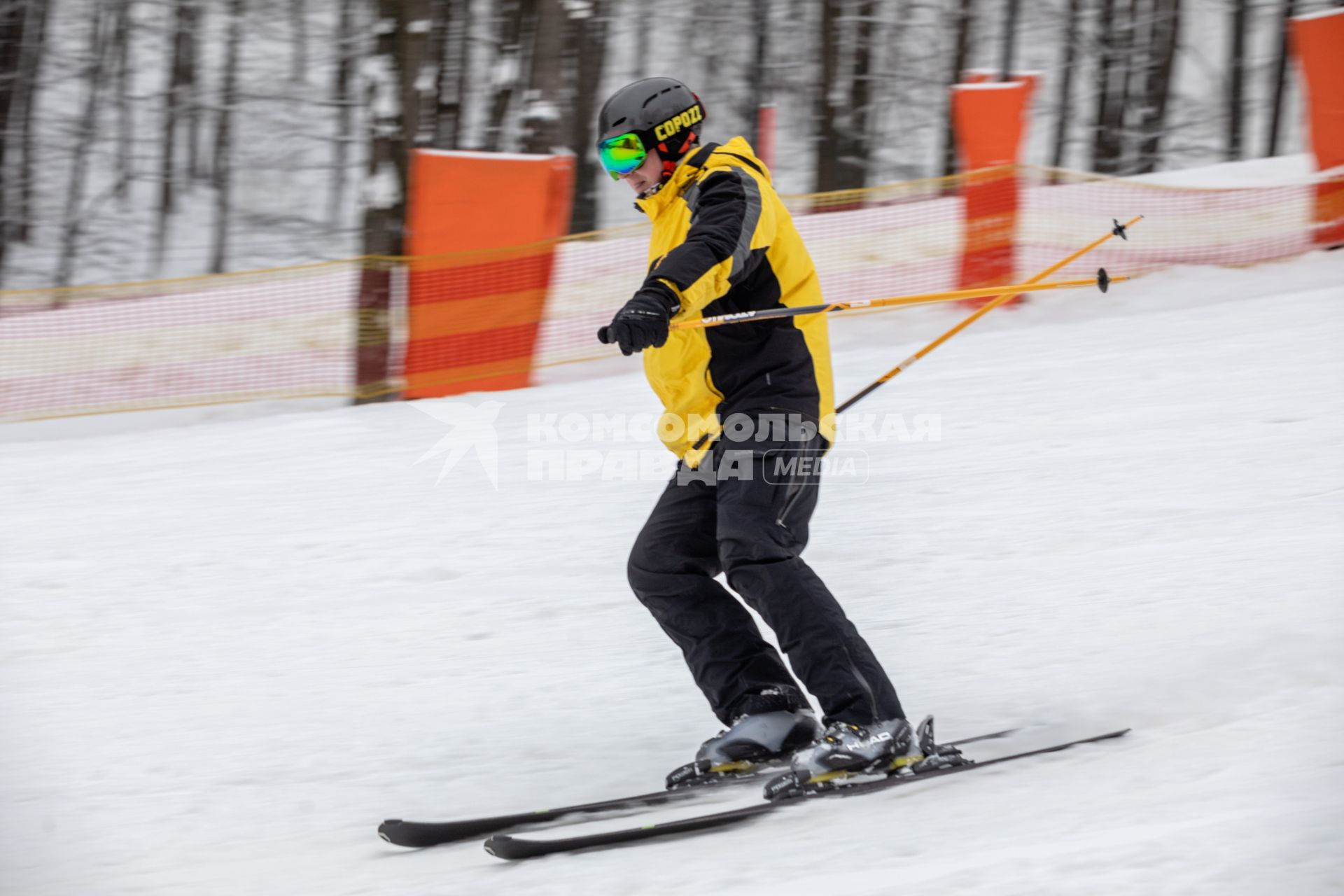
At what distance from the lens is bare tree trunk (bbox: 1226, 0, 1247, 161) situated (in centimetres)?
Answer: 1806

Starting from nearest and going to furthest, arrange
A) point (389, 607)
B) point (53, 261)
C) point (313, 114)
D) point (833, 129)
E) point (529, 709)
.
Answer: point (529, 709) → point (389, 607) → point (833, 129) → point (53, 261) → point (313, 114)

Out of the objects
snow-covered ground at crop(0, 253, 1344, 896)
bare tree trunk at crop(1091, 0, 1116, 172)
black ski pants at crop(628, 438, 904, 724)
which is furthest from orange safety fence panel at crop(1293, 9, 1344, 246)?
bare tree trunk at crop(1091, 0, 1116, 172)

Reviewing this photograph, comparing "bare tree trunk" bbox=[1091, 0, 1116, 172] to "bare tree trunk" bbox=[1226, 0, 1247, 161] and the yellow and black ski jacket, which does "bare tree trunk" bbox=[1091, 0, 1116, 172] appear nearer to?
"bare tree trunk" bbox=[1226, 0, 1247, 161]

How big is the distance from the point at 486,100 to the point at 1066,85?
906 centimetres

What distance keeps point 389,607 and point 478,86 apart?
→ 17310mm

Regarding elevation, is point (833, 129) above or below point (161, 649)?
A: above

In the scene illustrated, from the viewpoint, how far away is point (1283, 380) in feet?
21.6

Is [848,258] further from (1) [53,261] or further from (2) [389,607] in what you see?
(1) [53,261]

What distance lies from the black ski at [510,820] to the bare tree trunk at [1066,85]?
17.0 metres

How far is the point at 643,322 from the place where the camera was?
2.75m

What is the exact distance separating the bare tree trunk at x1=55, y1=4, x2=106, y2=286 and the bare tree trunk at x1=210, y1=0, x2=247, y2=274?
1775 millimetres

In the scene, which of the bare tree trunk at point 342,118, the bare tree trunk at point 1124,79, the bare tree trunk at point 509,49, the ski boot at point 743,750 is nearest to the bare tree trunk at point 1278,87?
the bare tree trunk at point 1124,79

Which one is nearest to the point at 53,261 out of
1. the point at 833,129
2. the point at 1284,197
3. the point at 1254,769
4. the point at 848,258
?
the point at 833,129

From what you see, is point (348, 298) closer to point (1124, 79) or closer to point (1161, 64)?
point (1161, 64)
